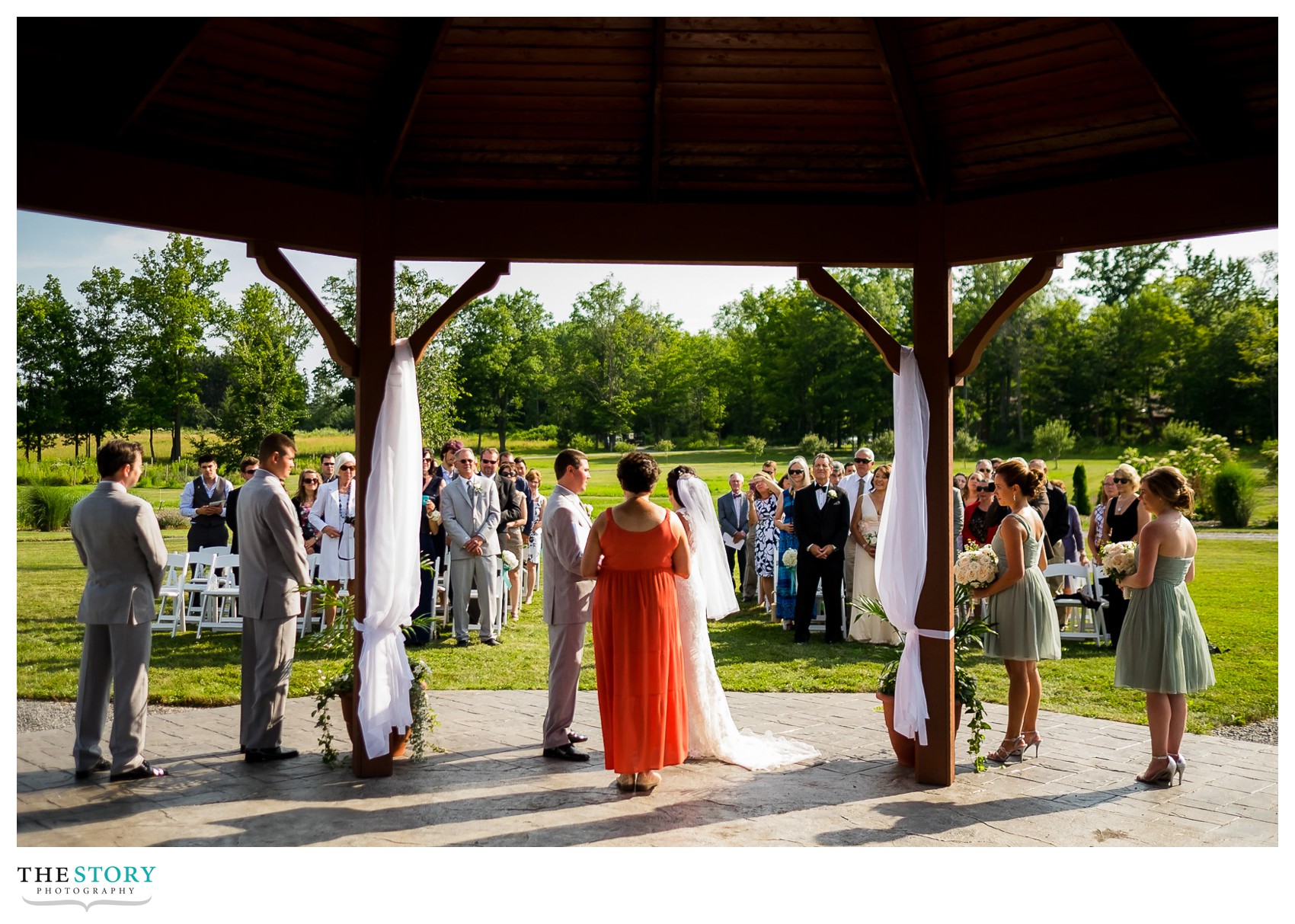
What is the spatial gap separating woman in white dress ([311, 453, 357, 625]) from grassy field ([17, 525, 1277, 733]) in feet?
3.01

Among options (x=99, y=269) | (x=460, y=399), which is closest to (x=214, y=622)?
(x=99, y=269)

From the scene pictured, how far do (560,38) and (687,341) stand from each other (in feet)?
130

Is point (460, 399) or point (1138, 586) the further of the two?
point (460, 399)

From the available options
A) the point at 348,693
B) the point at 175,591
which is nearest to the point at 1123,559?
the point at 348,693

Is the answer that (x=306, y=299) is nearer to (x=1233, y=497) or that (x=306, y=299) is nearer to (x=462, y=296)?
(x=462, y=296)

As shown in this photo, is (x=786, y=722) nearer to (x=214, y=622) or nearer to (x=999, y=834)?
(x=999, y=834)

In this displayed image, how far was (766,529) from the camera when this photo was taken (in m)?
12.5

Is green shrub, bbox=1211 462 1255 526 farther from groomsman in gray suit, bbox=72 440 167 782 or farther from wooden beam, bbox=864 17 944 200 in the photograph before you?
groomsman in gray suit, bbox=72 440 167 782

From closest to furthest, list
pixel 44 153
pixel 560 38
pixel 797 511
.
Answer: pixel 44 153
pixel 560 38
pixel 797 511

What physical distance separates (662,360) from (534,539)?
96.8 feet

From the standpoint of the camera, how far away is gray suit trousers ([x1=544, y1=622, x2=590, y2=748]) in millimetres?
6574

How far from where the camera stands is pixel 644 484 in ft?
19.6

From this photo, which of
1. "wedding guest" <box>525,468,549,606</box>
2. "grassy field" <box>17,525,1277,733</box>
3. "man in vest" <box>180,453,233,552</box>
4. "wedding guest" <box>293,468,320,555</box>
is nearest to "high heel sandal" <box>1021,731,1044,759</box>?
"grassy field" <box>17,525,1277,733</box>

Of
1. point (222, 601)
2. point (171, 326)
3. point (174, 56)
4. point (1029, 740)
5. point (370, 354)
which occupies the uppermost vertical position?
point (171, 326)
